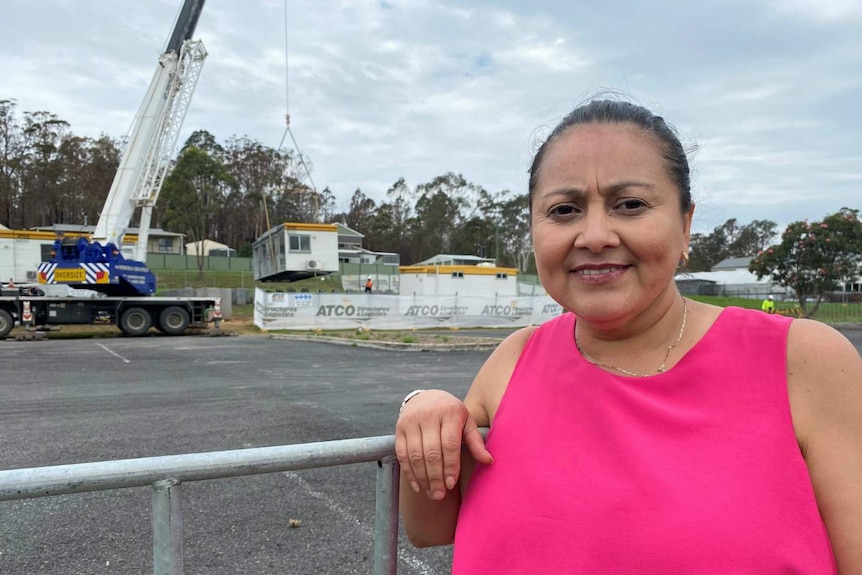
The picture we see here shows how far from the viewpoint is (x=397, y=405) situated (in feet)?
23.9

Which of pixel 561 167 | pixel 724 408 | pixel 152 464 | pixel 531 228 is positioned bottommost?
pixel 152 464

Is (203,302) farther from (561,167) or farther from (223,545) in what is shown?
(561,167)

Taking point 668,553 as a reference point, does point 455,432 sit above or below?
above

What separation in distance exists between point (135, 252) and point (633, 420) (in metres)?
21.7

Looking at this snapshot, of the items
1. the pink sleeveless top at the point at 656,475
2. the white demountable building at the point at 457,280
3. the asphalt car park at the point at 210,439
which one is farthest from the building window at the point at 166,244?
the pink sleeveless top at the point at 656,475

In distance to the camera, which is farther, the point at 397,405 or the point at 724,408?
the point at 397,405

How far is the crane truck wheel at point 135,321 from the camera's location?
60.8 ft

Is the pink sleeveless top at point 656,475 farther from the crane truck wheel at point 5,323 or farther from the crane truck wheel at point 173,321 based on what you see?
the crane truck wheel at point 5,323

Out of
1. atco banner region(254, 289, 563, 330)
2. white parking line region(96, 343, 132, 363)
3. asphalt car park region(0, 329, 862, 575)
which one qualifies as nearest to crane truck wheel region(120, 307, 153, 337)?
white parking line region(96, 343, 132, 363)

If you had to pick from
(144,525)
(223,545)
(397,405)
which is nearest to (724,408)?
(223,545)

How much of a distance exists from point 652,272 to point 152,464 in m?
1.10

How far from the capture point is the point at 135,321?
18.7m

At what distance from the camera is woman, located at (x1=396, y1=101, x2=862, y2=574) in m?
1.02

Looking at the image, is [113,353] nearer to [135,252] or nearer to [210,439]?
[135,252]
